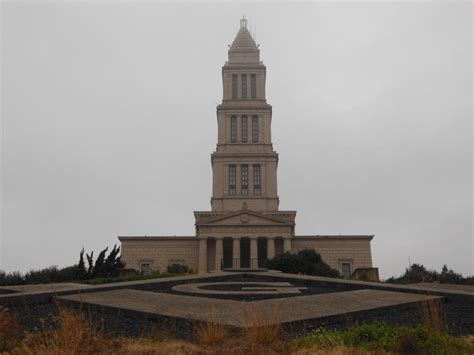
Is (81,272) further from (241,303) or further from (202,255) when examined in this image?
(202,255)

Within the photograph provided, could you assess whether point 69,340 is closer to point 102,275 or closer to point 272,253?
point 102,275

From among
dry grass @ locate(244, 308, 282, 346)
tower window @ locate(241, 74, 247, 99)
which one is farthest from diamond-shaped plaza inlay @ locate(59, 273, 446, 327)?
tower window @ locate(241, 74, 247, 99)

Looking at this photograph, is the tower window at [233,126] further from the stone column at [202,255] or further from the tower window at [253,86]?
the stone column at [202,255]

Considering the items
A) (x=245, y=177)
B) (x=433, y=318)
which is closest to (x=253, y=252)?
(x=245, y=177)

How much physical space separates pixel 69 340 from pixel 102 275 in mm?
21015

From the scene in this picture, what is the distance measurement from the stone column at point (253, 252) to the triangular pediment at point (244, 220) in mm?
2039

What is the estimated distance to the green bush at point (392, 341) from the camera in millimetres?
6289

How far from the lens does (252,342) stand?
6344mm

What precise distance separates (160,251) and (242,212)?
34.2ft

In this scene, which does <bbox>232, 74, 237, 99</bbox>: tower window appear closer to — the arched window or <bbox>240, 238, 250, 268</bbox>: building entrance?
the arched window

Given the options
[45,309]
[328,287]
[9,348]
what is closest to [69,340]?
[9,348]

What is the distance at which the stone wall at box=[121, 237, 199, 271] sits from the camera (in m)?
55.3

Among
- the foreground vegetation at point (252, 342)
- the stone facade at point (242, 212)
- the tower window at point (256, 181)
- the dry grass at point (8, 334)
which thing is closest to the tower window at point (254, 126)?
the stone facade at point (242, 212)

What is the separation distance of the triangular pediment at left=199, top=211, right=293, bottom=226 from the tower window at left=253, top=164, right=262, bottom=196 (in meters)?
8.29
